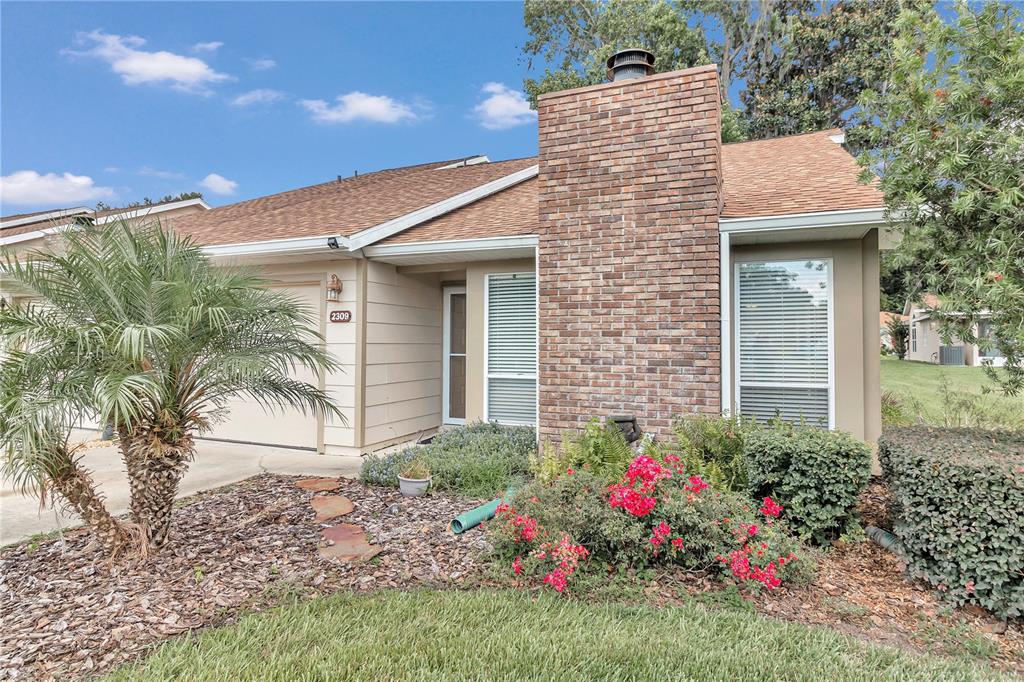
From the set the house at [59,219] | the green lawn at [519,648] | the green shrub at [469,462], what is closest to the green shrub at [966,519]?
the green lawn at [519,648]

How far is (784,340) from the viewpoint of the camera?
6.05 meters

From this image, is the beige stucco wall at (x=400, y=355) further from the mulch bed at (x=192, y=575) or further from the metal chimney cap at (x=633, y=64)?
the metal chimney cap at (x=633, y=64)

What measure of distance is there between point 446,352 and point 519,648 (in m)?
6.17

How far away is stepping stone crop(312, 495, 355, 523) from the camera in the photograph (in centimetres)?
469

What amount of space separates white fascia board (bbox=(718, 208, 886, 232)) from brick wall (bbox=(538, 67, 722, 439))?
0.88 ft

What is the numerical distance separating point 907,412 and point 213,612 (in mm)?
10812

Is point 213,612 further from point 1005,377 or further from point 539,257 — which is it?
point 1005,377

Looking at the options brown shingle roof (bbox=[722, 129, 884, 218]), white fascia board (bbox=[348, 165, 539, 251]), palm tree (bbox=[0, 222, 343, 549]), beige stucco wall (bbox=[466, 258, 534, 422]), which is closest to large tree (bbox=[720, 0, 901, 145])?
brown shingle roof (bbox=[722, 129, 884, 218])

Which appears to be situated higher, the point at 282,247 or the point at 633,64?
the point at 633,64

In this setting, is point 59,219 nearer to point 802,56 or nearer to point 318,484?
point 318,484

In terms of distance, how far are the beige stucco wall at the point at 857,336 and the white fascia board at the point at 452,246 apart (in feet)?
10.0

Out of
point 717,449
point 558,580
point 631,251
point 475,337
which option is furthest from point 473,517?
point 475,337

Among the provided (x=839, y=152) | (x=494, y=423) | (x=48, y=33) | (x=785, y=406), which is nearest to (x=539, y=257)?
(x=494, y=423)

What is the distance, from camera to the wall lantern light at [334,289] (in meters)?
7.15
